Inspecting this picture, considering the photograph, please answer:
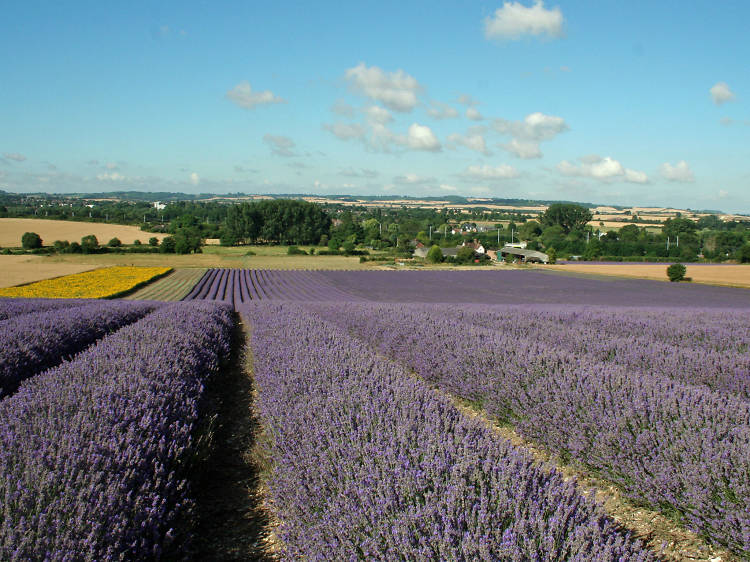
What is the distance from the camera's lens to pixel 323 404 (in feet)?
11.5

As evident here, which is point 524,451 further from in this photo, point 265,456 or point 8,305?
point 8,305

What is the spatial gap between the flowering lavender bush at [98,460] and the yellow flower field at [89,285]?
21.5 meters

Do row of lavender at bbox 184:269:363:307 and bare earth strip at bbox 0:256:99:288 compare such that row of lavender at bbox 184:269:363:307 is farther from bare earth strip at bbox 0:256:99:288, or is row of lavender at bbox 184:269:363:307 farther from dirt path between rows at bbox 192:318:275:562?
dirt path between rows at bbox 192:318:275:562

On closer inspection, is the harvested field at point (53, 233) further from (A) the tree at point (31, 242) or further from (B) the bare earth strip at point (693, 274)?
(B) the bare earth strip at point (693, 274)

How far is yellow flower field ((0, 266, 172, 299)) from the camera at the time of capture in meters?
23.2

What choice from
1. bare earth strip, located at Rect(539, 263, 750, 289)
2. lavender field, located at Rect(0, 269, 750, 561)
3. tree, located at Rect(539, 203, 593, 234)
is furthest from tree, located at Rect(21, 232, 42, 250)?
tree, located at Rect(539, 203, 593, 234)

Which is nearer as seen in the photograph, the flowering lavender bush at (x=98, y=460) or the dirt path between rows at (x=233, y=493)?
the flowering lavender bush at (x=98, y=460)

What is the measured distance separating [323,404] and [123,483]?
141cm

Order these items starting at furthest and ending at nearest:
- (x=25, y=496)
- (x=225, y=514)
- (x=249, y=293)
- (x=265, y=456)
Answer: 1. (x=249, y=293)
2. (x=265, y=456)
3. (x=225, y=514)
4. (x=25, y=496)

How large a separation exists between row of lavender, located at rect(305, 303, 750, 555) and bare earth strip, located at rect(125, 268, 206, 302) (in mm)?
18796

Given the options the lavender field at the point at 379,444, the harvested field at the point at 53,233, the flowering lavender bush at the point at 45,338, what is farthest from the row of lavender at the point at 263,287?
the harvested field at the point at 53,233

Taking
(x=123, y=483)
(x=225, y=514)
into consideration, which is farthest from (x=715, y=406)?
(x=123, y=483)

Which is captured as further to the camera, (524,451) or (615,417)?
(615,417)

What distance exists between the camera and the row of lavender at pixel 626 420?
311cm
